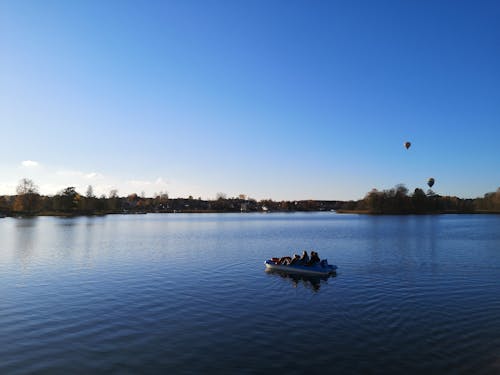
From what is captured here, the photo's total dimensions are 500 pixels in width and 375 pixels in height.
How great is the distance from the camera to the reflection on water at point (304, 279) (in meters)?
29.3

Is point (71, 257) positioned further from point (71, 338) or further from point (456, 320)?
point (456, 320)

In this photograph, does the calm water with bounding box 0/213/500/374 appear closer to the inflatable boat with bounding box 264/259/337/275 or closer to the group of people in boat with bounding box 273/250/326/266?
the inflatable boat with bounding box 264/259/337/275

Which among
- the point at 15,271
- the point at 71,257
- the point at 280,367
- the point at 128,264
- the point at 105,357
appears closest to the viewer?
the point at 280,367

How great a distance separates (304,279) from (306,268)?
1.68m

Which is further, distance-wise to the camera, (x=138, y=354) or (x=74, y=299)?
(x=74, y=299)

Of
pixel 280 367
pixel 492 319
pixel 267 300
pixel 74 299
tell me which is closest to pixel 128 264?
pixel 74 299

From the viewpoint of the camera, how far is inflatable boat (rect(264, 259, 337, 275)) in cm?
3297

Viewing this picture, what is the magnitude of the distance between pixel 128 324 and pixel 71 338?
9.10 feet

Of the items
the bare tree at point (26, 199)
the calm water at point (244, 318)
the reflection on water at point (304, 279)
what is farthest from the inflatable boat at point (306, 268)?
the bare tree at point (26, 199)

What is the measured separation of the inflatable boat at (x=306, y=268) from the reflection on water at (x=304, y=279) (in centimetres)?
28

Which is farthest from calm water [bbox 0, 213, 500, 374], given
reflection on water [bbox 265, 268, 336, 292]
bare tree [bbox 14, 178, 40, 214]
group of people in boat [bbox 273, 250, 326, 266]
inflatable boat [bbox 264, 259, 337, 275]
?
bare tree [bbox 14, 178, 40, 214]

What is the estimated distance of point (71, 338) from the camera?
1683 cm

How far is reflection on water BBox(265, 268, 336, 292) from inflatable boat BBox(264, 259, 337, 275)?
279mm

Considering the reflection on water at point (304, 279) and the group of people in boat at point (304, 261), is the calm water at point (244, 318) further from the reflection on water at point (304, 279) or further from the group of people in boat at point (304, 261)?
the group of people in boat at point (304, 261)
